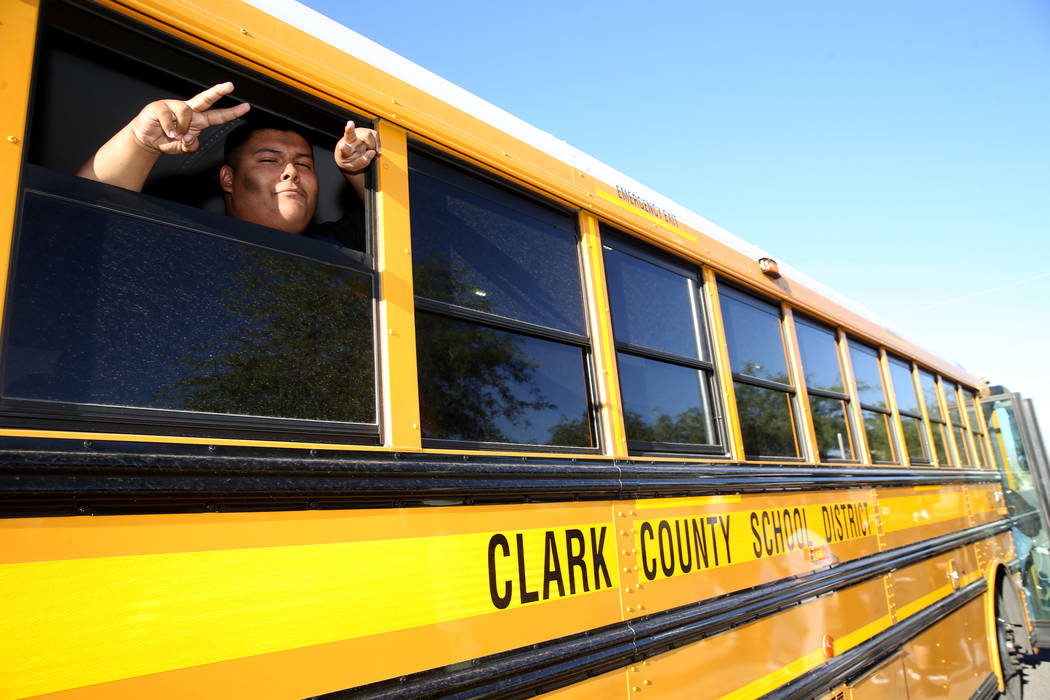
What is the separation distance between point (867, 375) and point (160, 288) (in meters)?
3.62

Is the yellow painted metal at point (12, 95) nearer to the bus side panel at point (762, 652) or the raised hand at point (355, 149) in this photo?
the raised hand at point (355, 149)

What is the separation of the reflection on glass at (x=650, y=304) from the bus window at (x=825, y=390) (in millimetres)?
938

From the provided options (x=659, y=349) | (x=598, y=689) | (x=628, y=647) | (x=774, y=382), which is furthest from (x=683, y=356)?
(x=598, y=689)

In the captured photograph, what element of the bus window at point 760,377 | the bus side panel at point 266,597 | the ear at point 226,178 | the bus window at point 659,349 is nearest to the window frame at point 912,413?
the bus window at point 760,377

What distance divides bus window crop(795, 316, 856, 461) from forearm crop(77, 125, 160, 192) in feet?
8.83

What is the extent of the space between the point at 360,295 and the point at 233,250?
0.86ft

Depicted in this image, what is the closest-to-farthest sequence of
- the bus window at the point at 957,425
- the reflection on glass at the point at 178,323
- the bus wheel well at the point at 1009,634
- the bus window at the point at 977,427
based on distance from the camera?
the reflection on glass at the point at 178,323 → the bus wheel well at the point at 1009,634 → the bus window at the point at 957,425 → the bus window at the point at 977,427

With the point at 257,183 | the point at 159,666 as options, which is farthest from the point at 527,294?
the point at 159,666

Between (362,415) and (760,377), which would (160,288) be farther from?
(760,377)

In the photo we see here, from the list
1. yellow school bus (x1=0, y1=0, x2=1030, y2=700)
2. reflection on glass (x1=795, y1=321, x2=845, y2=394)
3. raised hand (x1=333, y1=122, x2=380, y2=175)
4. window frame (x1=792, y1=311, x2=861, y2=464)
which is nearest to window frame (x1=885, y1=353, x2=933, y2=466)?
window frame (x1=792, y1=311, x2=861, y2=464)

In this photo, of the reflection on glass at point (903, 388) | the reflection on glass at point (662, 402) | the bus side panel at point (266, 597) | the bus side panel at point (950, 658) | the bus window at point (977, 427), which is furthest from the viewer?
the bus window at point (977, 427)

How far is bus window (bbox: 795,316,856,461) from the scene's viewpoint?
3049mm

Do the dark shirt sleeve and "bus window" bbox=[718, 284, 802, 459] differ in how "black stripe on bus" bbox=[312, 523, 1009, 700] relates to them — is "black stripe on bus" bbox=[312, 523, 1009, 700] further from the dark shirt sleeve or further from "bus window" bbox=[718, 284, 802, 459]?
the dark shirt sleeve

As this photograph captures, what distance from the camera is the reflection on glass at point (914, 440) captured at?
406cm
